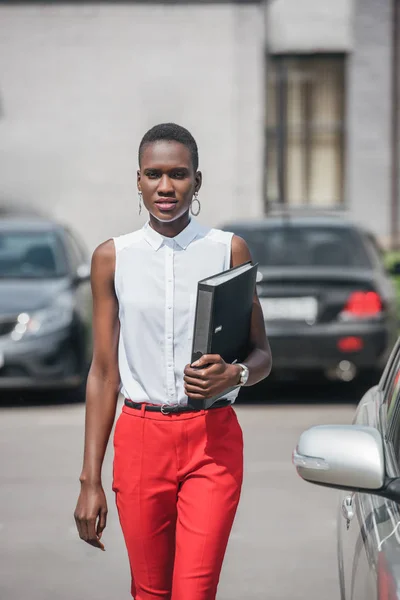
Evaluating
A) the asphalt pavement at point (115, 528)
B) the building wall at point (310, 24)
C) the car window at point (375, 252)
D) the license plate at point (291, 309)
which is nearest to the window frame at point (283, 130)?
the building wall at point (310, 24)

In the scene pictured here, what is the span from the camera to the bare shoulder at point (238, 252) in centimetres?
339

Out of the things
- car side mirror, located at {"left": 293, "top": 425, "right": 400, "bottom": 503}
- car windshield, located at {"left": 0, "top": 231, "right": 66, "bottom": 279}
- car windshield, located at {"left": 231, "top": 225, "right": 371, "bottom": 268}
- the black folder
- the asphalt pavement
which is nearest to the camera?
car side mirror, located at {"left": 293, "top": 425, "right": 400, "bottom": 503}

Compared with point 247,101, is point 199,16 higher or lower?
higher

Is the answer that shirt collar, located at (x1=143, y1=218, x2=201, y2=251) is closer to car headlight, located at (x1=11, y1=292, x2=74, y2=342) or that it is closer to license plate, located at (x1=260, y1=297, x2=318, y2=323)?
license plate, located at (x1=260, y1=297, x2=318, y2=323)

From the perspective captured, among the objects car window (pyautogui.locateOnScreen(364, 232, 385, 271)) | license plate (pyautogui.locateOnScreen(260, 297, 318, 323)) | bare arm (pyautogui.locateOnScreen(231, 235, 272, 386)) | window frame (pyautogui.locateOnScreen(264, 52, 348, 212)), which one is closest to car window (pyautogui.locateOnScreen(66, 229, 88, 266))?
license plate (pyautogui.locateOnScreen(260, 297, 318, 323))

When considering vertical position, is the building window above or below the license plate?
above

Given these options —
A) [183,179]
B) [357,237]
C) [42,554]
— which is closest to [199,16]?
[357,237]

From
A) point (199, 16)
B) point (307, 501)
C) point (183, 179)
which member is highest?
point (199, 16)

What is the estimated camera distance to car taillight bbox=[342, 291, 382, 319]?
32.4 feet

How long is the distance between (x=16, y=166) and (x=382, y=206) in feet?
20.8

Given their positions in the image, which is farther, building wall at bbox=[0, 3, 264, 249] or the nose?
building wall at bbox=[0, 3, 264, 249]

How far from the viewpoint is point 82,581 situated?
5426 millimetres

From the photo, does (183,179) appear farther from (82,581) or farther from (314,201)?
(314,201)

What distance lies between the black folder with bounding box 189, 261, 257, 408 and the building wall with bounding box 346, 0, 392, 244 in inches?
732
